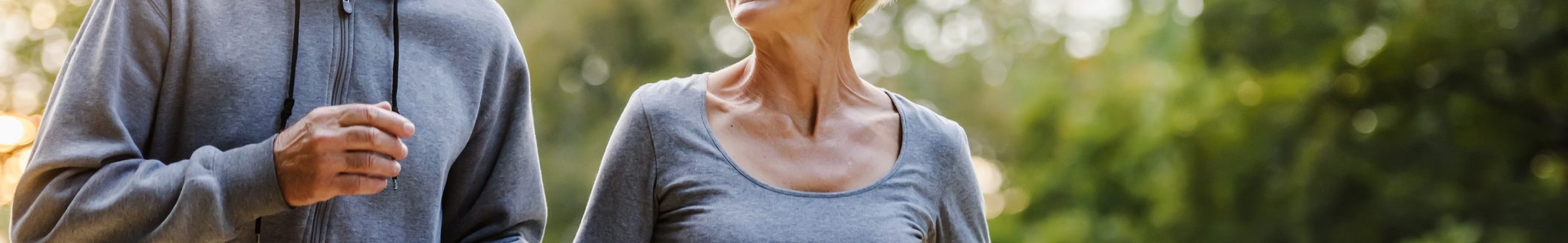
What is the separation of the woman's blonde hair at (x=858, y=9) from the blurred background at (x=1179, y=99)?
5039 mm

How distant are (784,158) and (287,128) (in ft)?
2.15

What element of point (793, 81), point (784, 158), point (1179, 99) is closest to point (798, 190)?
point (784, 158)

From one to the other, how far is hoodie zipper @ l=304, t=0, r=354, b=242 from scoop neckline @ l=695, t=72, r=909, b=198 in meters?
0.46

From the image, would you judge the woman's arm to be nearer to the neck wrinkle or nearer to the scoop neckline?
the scoop neckline

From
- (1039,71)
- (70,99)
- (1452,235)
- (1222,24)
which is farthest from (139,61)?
(1039,71)

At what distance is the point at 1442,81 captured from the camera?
665 cm

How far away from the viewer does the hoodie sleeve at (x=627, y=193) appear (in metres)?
1.94

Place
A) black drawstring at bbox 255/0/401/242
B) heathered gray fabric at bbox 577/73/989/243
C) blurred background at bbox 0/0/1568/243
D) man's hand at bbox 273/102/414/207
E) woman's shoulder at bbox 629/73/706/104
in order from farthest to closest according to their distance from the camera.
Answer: blurred background at bbox 0/0/1568/243
woman's shoulder at bbox 629/73/706/104
heathered gray fabric at bbox 577/73/989/243
black drawstring at bbox 255/0/401/242
man's hand at bbox 273/102/414/207

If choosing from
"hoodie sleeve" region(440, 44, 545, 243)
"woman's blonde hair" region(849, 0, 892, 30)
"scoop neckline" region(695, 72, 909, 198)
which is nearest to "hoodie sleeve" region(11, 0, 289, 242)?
"hoodie sleeve" region(440, 44, 545, 243)

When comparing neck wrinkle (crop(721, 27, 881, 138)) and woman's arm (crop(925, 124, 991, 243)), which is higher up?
neck wrinkle (crop(721, 27, 881, 138))

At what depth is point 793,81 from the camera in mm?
2045

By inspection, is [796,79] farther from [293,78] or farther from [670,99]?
[293,78]

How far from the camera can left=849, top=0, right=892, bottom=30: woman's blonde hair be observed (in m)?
2.10

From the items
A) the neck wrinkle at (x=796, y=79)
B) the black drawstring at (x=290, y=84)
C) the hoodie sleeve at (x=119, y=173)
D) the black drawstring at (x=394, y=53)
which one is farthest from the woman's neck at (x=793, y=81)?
the hoodie sleeve at (x=119, y=173)
